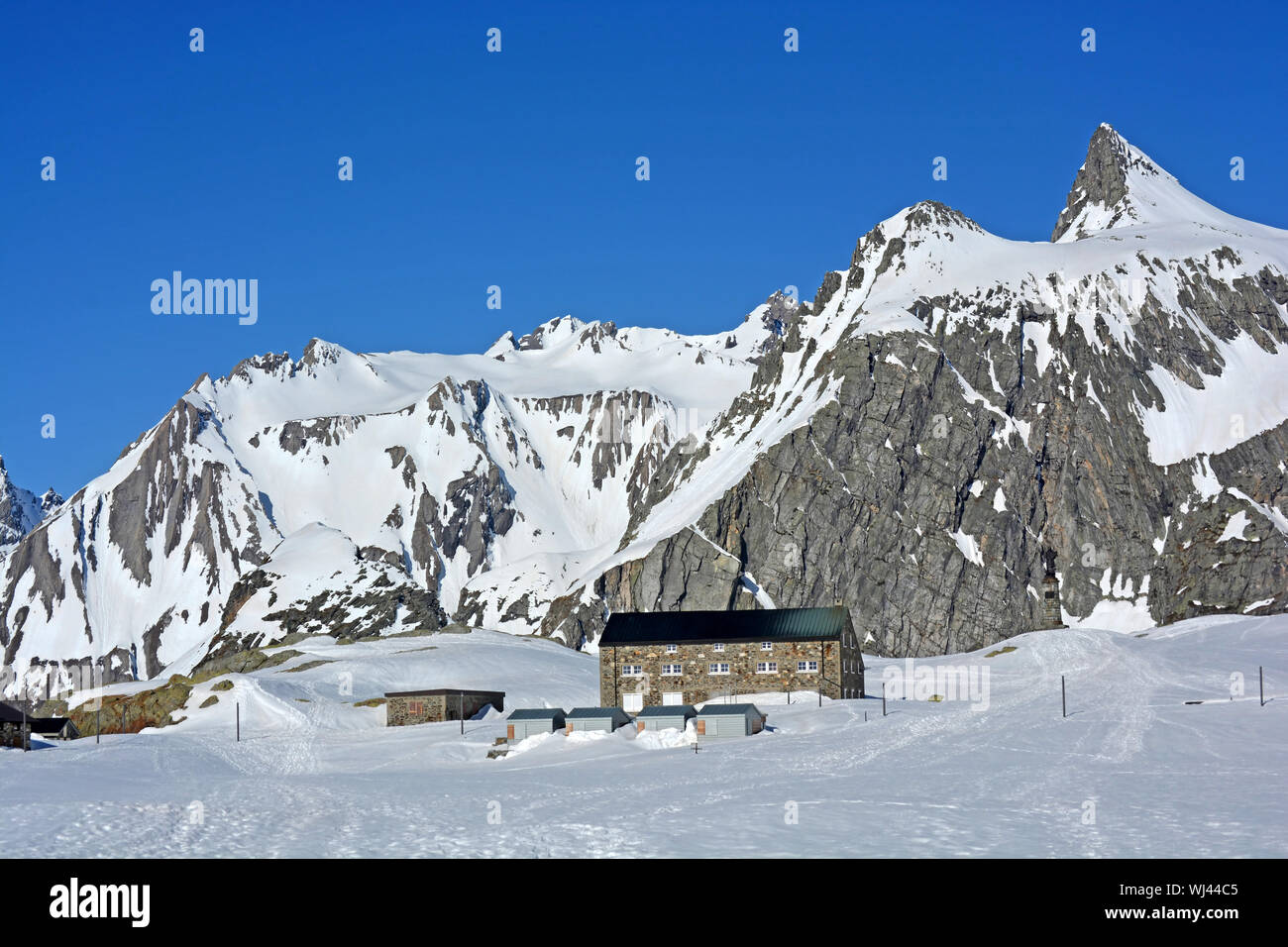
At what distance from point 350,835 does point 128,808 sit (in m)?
11.6

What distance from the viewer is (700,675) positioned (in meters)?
98.2

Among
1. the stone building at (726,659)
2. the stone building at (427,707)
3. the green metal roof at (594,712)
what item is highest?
the stone building at (726,659)

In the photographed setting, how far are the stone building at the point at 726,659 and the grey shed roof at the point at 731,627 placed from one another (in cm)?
7

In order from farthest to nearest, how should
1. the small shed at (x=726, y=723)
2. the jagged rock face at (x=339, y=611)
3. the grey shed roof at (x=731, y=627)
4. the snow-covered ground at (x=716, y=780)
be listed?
1. the jagged rock face at (x=339, y=611)
2. the grey shed roof at (x=731, y=627)
3. the small shed at (x=726, y=723)
4. the snow-covered ground at (x=716, y=780)

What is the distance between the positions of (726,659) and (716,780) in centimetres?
3953

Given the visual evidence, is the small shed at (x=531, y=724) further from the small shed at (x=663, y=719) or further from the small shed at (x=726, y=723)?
the small shed at (x=726, y=723)

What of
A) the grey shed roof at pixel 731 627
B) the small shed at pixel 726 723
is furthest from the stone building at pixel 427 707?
the small shed at pixel 726 723

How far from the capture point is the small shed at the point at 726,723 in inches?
3100

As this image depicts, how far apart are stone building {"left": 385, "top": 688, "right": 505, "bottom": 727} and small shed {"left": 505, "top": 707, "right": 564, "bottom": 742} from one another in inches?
487

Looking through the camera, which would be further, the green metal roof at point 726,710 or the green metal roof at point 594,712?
the green metal roof at point 594,712

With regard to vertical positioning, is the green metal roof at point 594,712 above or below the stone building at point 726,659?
below
